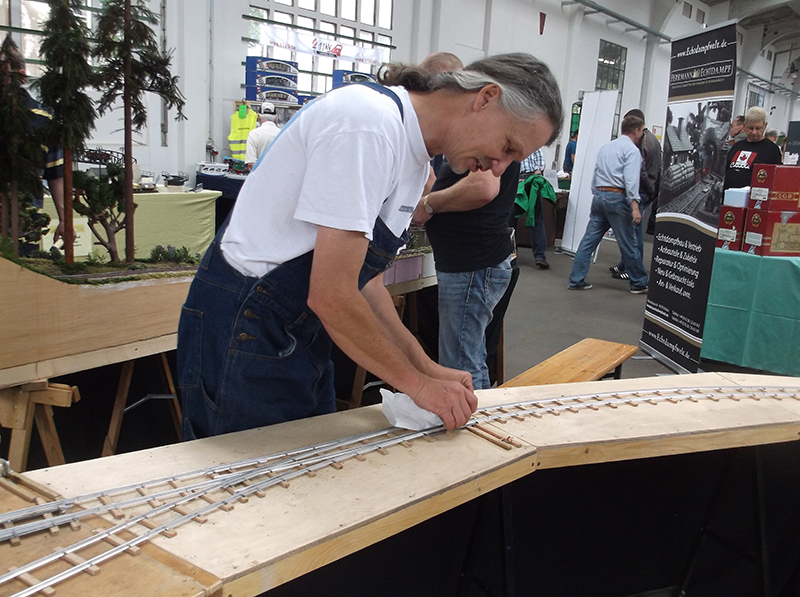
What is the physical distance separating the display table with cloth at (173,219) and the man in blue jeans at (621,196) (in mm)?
4069

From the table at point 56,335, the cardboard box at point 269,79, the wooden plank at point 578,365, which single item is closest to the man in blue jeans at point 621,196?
the wooden plank at point 578,365

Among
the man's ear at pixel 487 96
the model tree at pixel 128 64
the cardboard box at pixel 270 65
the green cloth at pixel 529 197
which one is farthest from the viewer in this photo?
the cardboard box at pixel 270 65

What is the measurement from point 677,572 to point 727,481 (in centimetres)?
40

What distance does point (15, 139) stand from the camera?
2373mm

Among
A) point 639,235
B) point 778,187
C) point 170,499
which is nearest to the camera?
point 170,499

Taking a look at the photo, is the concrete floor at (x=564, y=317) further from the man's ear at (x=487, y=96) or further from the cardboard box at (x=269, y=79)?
the cardboard box at (x=269, y=79)

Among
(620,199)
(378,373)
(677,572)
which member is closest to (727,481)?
(677,572)

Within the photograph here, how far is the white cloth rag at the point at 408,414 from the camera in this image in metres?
1.50

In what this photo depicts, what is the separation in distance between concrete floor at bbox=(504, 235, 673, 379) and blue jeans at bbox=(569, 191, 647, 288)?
225 mm

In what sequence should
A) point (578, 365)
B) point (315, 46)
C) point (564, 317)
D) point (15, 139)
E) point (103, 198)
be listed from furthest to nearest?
point (315, 46), point (564, 317), point (578, 365), point (103, 198), point (15, 139)

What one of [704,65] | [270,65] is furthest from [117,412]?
[270,65]

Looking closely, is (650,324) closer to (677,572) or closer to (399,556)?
(677,572)

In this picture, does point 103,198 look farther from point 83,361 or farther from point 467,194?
point 467,194

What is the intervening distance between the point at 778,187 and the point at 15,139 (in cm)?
426
